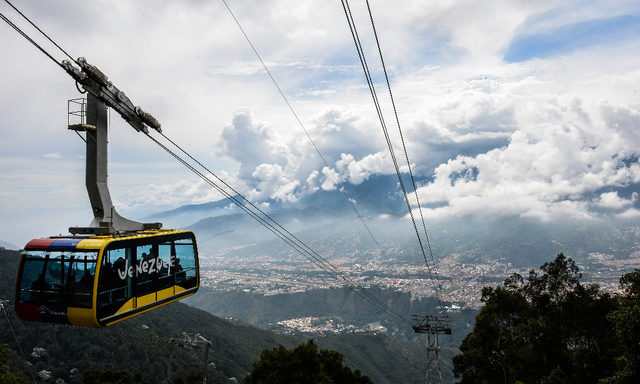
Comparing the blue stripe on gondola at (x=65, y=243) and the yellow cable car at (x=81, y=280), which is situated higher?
the blue stripe on gondola at (x=65, y=243)

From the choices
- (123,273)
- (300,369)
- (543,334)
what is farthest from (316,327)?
(123,273)

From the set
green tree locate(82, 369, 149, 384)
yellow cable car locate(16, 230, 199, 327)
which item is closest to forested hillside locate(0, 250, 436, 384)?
green tree locate(82, 369, 149, 384)

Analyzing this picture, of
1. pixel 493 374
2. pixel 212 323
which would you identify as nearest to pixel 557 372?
pixel 493 374

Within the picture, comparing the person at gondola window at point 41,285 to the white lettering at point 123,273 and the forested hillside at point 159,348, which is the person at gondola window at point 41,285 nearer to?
the white lettering at point 123,273

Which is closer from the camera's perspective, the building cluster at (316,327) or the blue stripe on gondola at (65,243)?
the blue stripe on gondola at (65,243)

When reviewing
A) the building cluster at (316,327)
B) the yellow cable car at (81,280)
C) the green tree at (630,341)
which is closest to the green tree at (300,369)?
the green tree at (630,341)

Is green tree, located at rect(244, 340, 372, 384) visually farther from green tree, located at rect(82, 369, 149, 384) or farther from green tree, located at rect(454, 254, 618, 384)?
green tree, located at rect(82, 369, 149, 384)
